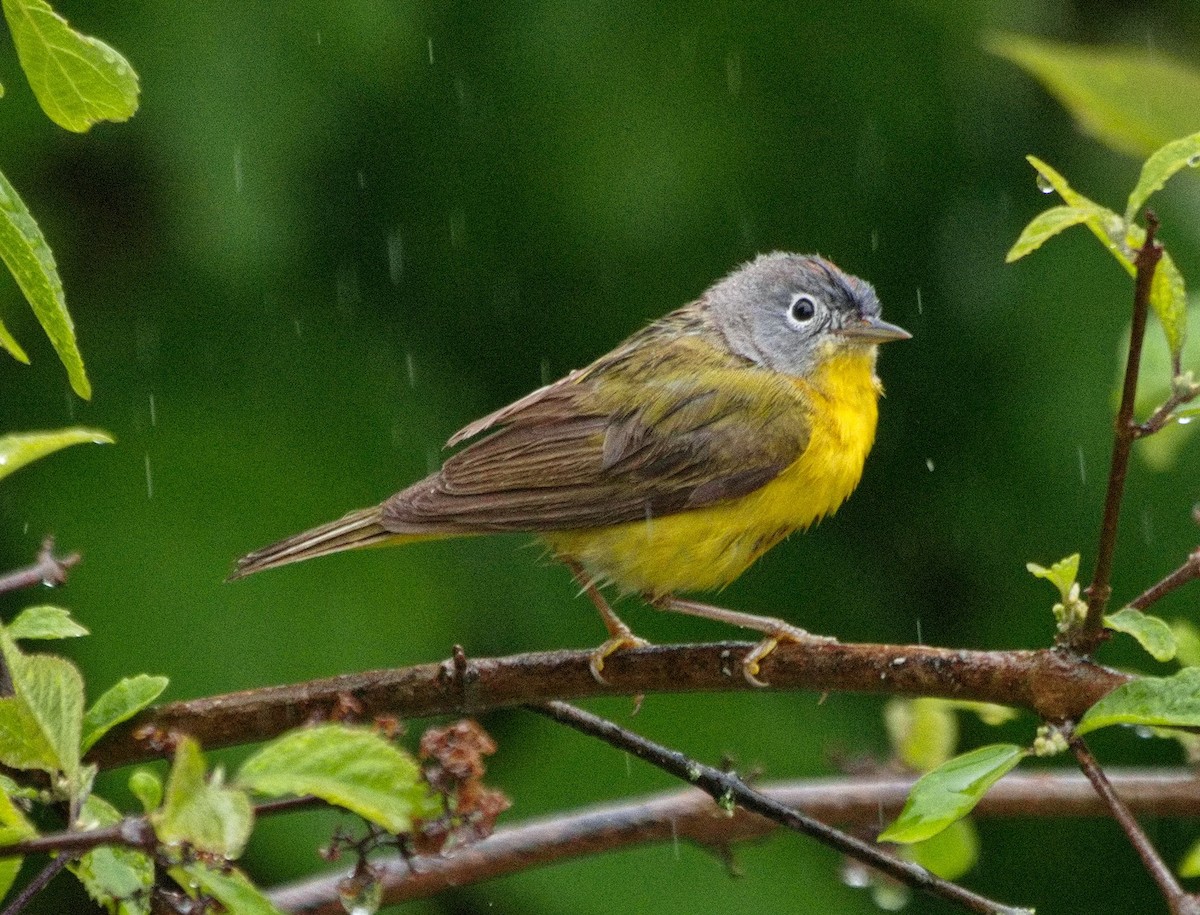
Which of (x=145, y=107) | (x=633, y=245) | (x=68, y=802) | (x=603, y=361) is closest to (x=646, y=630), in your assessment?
(x=603, y=361)

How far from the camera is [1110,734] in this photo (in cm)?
439

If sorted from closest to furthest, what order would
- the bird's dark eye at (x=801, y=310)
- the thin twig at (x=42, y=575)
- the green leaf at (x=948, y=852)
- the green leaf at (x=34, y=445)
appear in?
the green leaf at (x=34, y=445) < the thin twig at (x=42, y=575) < the green leaf at (x=948, y=852) < the bird's dark eye at (x=801, y=310)

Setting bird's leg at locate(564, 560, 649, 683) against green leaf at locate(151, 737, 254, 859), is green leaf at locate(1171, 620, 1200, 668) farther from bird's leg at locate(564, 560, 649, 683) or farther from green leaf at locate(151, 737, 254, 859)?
green leaf at locate(151, 737, 254, 859)

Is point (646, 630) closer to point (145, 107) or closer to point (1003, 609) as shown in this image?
point (1003, 609)

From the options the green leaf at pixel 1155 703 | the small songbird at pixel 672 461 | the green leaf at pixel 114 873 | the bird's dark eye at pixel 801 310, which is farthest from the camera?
the bird's dark eye at pixel 801 310

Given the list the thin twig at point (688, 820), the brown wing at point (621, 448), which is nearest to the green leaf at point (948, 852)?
the thin twig at point (688, 820)

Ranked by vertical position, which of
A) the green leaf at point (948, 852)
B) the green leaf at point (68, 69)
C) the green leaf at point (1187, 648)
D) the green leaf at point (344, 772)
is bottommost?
the green leaf at point (948, 852)

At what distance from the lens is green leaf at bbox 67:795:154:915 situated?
1608mm

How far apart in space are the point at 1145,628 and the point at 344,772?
1058 mm

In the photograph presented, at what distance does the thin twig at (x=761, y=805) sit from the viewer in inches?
74.6

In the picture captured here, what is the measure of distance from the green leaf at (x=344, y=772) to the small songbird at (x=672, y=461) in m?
1.96

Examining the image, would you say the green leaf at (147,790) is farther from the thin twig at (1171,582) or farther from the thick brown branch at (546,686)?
the thin twig at (1171,582)

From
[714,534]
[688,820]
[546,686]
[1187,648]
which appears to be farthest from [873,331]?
[546,686]

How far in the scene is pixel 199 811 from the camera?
A: 1259 mm
